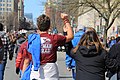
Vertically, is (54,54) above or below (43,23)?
below

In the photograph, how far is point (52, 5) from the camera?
1531 inches

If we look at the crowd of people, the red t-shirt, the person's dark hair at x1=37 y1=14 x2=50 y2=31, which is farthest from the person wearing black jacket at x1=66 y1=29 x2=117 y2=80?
the person's dark hair at x1=37 y1=14 x2=50 y2=31

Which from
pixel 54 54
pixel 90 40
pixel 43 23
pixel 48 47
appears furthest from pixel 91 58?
pixel 43 23

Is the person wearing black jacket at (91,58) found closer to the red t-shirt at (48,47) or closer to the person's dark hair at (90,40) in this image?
the person's dark hair at (90,40)

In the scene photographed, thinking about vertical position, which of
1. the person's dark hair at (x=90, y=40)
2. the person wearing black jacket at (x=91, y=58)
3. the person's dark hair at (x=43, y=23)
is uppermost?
the person's dark hair at (x=43, y=23)

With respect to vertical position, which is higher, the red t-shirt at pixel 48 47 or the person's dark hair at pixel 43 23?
the person's dark hair at pixel 43 23

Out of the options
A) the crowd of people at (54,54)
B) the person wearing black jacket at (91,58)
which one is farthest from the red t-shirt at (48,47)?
the person wearing black jacket at (91,58)

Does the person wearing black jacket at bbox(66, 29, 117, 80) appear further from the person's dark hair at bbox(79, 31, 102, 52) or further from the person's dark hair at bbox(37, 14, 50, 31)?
the person's dark hair at bbox(37, 14, 50, 31)

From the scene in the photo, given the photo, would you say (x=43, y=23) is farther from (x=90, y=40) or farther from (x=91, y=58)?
(x=91, y=58)

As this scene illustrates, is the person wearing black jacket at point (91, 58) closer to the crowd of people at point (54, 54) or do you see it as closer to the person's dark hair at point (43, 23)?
the crowd of people at point (54, 54)

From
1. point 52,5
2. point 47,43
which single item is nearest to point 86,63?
point 47,43

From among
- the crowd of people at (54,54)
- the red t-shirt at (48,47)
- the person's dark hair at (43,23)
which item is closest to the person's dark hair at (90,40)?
the crowd of people at (54,54)

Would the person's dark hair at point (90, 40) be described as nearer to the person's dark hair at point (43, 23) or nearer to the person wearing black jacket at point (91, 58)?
the person wearing black jacket at point (91, 58)

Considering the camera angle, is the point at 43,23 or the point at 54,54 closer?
the point at 43,23
